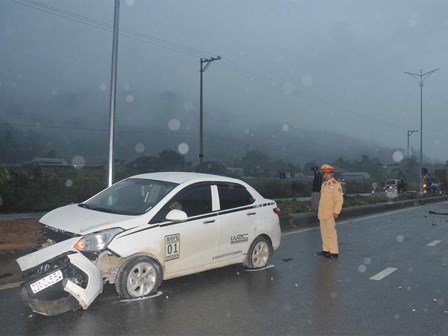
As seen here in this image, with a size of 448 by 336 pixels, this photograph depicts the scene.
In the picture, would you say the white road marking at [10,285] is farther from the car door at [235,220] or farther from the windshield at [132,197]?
the car door at [235,220]

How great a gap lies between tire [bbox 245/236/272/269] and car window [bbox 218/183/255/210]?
0.68 metres

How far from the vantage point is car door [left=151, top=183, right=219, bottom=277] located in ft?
19.7

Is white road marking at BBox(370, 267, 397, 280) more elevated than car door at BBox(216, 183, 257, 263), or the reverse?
car door at BBox(216, 183, 257, 263)

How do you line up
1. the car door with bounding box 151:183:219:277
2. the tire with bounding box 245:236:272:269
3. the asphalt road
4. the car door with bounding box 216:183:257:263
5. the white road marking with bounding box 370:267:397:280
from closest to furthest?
the asphalt road, the car door with bounding box 151:183:219:277, the car door with bounding box 216:183:257:263, the white road marking with bounding box 370:267:397:280, the tire with bounding box 245:236:272:269

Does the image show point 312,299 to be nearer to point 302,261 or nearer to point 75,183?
point 302,261

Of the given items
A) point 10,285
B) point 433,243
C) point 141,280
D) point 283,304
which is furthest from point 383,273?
point 10,285

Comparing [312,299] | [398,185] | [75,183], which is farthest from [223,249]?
[398,185]

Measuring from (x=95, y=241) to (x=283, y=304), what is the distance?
241cm

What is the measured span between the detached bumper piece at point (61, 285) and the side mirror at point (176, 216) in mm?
1154

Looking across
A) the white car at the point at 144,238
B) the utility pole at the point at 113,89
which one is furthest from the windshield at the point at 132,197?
the utility pole at the point at 113,89

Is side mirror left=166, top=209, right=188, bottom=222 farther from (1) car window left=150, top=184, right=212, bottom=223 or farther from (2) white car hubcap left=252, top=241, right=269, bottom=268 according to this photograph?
(2) white car hubcap left=252, top=241, right=269, bottom=268

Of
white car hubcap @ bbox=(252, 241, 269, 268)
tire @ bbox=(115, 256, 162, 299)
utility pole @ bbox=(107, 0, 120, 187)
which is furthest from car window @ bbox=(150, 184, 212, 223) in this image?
utility pole @ bbox=(107, 0, 120, 187)

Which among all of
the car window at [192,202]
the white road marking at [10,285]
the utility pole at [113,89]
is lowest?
the white road marking at [10,285]

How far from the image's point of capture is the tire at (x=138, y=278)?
5555 mm
